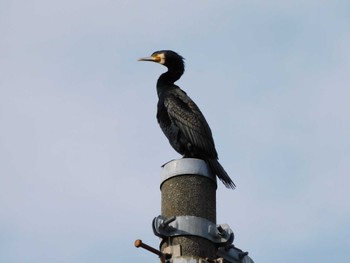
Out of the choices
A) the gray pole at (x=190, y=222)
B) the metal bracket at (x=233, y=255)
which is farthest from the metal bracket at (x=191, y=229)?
the metal bracket at (x=233, y=255)

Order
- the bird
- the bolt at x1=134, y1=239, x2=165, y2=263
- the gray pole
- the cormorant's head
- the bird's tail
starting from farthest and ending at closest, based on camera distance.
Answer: the cormorant's head
the bird
the bird's tail
the gray pole
the bolt at x1=134, y1=239, x2=165, y2=263

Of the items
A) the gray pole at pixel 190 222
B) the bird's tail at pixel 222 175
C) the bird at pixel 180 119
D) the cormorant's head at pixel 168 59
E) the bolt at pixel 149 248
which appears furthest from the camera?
the cormorant's head at pixel 168 59

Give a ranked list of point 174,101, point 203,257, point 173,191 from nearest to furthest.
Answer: point 203,257 < point 173,191 < point 174,101

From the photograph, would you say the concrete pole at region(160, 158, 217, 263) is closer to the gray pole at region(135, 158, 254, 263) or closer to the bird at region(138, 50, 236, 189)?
→ the gray pole at region(135, 158, 254, 263)

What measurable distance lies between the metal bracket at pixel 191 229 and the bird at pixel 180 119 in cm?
182

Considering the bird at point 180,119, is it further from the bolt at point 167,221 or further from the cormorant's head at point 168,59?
the bolt at point 167,221

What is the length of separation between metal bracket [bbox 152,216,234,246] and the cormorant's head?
462cm

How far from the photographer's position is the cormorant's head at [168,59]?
10537 millimetres

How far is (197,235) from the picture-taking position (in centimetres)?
605

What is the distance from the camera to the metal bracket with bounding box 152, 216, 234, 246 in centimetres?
605

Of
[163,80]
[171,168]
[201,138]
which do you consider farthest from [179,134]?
[171,168]

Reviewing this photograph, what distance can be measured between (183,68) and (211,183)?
13.8 feet

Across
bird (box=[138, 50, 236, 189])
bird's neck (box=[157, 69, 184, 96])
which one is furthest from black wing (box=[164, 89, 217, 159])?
bird's neck (box=[157, 69, 184, 96])

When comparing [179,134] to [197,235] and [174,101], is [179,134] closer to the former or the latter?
[174,101]
